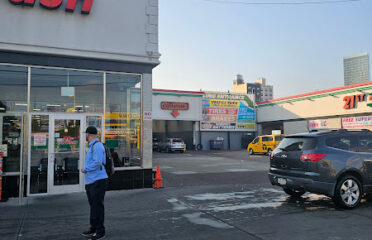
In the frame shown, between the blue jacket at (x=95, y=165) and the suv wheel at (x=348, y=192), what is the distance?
503cm

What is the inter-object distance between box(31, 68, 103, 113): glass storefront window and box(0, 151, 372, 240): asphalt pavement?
Answer: 263 cm

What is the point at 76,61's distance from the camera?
31.9 feet

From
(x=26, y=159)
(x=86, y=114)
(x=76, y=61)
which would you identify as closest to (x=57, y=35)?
(x=76, y=61)

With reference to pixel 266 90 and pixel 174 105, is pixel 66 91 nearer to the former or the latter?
pixel 174 105

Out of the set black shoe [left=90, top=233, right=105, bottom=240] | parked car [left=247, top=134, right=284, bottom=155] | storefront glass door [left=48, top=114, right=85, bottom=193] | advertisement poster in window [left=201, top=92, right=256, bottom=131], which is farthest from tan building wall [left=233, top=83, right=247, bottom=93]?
black shoe [left=90, top=233, right=105, bottom=240]

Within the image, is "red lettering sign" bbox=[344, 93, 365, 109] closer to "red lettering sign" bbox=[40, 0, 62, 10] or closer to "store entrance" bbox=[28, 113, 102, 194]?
"store entrance" bbox=[28, 113, 102, 194]

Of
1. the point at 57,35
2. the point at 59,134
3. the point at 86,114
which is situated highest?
the point at 57,35

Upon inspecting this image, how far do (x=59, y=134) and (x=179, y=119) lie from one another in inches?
1087

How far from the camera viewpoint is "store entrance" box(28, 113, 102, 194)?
912 cm

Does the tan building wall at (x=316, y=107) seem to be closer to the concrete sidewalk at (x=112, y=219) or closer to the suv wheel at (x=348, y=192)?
the suv wheel at (x=348, y=192)

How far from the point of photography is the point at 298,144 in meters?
7.68

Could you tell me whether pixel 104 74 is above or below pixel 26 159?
above

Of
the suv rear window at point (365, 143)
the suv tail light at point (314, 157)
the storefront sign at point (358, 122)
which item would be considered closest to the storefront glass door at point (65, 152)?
the suv tail light at point (314, 157)

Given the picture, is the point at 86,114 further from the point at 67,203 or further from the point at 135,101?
the point at 67,203
